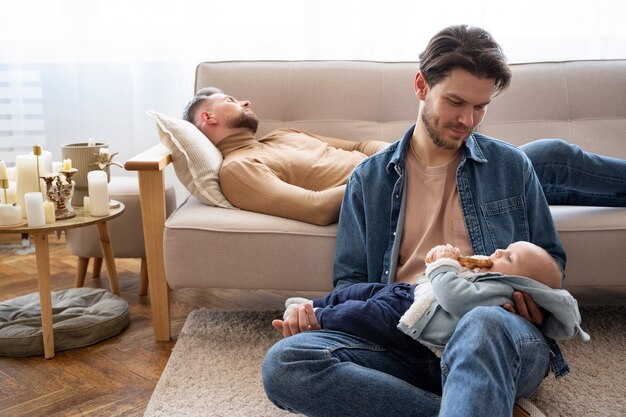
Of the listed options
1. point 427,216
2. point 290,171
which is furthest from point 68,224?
point 427,216

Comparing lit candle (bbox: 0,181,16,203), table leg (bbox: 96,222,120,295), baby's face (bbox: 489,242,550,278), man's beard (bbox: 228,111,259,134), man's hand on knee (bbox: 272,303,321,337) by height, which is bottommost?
table leg (bbox: 96,222,120,295)

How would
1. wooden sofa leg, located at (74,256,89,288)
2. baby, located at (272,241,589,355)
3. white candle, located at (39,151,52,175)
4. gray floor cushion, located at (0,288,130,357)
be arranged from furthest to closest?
1. wooden sofa leg, located at (74,256,89,288)
2. white candle, located at (39,151,52,175)
3. gray floor cushion, located at (0,288,130,357)
4. baby, located at (272,241,589,355)

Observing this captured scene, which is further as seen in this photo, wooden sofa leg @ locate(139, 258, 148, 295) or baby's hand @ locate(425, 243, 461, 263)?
wooden sofa leg @ locate(139, 258, 148, 295)

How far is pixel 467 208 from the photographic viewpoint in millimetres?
1790

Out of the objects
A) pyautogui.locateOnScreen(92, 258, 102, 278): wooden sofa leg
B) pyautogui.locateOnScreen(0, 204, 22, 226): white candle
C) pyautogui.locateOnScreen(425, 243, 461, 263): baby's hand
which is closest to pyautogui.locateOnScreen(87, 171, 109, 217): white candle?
pyautogui.locateOnScreen(0, 204, 22, 226): white candle

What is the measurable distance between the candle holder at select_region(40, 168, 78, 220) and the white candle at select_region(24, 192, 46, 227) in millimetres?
97

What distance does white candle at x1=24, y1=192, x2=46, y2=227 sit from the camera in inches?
87.9

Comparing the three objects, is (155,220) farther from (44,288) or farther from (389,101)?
(389,101)

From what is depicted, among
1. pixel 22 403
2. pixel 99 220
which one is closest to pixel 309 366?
pixel 22 403

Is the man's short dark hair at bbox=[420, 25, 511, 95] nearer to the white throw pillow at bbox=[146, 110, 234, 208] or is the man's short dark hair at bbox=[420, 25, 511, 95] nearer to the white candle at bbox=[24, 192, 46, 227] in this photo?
the white throw pillow at bbox=[146, 110, 234, 208]

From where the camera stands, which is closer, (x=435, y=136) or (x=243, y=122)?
(x=435, y=136)

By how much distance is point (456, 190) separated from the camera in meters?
1.82

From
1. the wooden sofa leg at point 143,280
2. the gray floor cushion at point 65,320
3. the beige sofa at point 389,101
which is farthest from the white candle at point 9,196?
the wooden sofa leg at point 143,280

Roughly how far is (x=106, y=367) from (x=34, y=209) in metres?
0.53
